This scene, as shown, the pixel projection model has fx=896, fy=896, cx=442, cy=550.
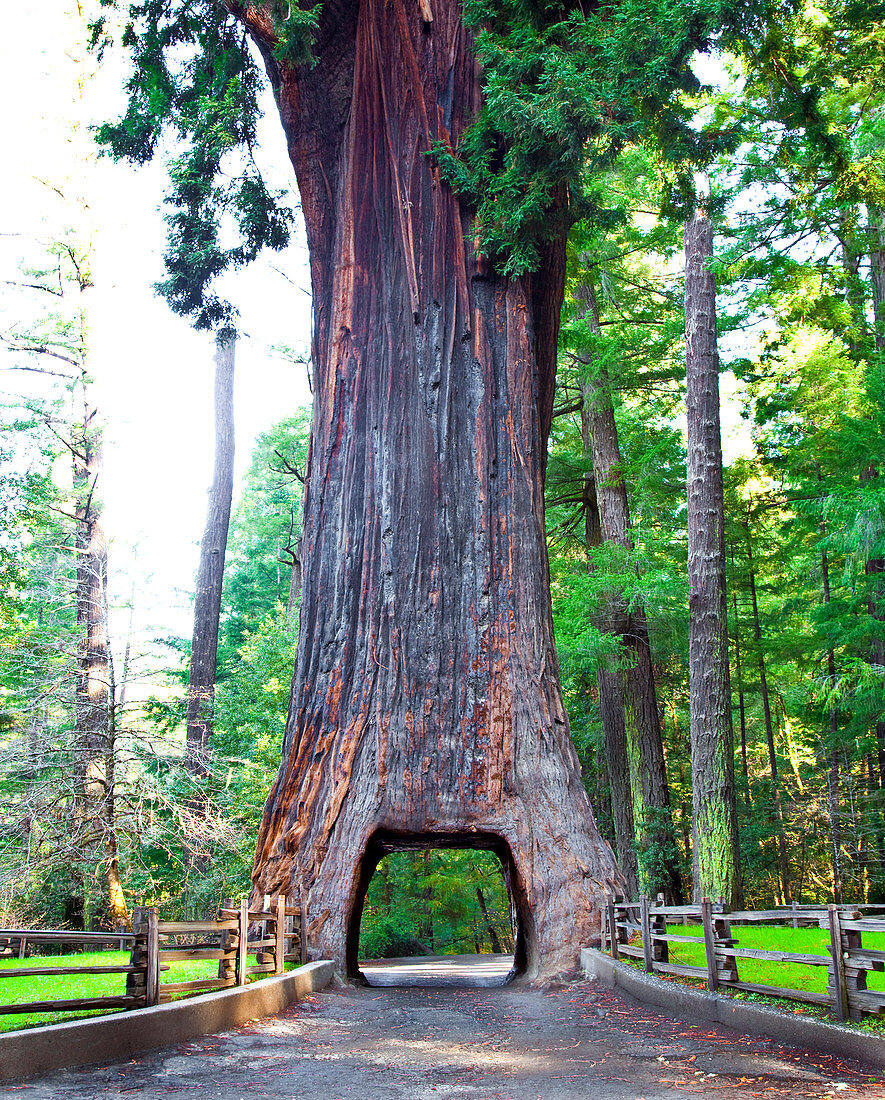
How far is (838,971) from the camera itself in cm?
510

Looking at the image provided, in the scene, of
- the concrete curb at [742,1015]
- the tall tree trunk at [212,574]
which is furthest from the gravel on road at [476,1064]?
the tall tree trunk at [212,574]

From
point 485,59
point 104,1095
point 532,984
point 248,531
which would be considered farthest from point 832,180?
point 248,531

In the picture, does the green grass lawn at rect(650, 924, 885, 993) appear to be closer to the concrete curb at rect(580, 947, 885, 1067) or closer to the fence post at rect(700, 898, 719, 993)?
the fence post at rect(700, 898, 719, 993)

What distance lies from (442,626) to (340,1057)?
18.1ft

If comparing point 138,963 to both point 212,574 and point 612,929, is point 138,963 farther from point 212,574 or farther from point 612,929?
point 212,574

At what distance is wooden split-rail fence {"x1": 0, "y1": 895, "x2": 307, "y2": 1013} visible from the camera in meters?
5.57

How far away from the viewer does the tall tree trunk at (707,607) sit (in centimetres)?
1322

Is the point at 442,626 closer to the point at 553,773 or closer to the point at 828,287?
the point at 553,773

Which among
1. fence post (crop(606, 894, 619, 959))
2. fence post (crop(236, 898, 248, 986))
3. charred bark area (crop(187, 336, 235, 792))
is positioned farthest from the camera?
charred bark area (crop(187, 336, 235, 792))

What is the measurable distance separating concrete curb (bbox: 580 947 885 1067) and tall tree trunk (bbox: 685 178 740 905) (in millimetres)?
5244

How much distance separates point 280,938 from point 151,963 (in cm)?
283

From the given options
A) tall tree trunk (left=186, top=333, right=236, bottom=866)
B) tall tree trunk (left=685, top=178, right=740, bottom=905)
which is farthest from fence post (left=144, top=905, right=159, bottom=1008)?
tall tree trunk (left=186, top=333, right=236, bottom=866)

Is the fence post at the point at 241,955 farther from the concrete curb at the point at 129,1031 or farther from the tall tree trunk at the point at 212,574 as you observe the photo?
the tall tree trunk at the point at 212,574

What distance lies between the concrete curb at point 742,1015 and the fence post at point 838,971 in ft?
0.50
